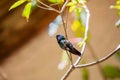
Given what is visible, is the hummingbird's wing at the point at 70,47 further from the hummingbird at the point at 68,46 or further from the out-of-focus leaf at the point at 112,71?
the out-of-focus leaf at the point at 112,71

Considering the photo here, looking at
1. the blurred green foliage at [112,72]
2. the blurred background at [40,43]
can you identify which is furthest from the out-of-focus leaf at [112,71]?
the blurred background at [40,43]

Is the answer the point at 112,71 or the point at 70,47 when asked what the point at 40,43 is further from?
the point at 70,47

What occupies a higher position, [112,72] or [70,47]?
[70,47]

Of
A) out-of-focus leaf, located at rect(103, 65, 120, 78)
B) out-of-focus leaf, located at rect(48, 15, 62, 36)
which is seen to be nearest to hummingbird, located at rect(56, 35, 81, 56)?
out-of-focus leaf, located at rect(48, 15, 62, 36)

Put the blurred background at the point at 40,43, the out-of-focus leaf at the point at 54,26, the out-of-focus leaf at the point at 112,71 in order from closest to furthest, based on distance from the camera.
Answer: the out-of-focus leaf at the point at 54,26, the out-of-focus leaf at the point at 112,71, the blurred background at the point at 40,43

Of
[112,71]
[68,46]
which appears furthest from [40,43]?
[68,46]

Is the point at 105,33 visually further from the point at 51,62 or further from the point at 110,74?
the point at 110,74

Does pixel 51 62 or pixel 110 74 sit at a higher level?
pixel 110 74

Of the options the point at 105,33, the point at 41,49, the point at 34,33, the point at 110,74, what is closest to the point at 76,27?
the point at 110,74

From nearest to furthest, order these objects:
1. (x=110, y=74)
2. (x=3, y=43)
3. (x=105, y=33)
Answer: (x=110, y=74), (x=105, y=33), (x=3, y=43)
